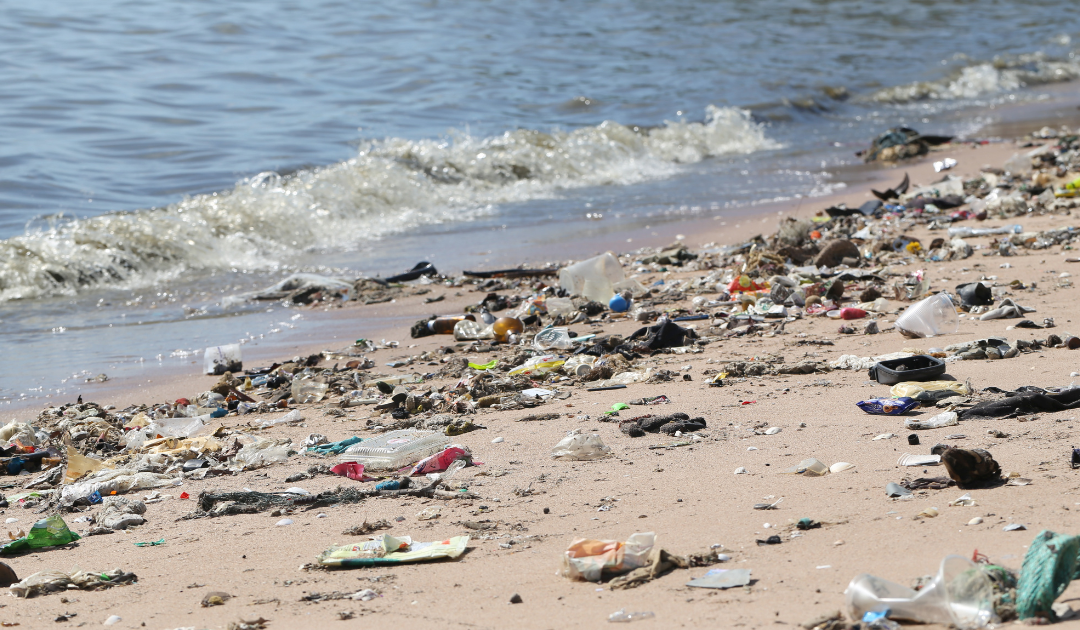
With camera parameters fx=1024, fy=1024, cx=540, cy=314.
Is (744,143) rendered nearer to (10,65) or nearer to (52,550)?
(10,65)

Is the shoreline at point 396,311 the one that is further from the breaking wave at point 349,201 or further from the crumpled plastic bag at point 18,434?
the breaking wave at point 349,201

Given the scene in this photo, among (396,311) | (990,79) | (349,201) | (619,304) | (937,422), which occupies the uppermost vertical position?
(990,79)

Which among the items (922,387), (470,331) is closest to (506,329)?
(470,331)

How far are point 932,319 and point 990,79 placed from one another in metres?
18.7

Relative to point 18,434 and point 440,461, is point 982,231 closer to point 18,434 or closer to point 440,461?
point 440,461

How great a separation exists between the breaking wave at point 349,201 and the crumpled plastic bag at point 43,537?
19.4 feet

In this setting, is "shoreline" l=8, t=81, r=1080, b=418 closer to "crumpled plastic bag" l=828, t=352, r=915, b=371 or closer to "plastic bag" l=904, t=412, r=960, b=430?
"crumpled plastic bag" l=828, t=352, r=915, b=371

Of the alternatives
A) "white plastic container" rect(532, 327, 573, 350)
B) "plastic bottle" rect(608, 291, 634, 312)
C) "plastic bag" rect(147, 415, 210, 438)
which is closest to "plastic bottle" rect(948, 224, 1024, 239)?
"plastic bottle" rect(608, 291, 634, 312)

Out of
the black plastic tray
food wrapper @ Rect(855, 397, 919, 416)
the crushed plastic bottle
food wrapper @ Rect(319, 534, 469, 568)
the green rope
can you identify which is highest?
the green rope

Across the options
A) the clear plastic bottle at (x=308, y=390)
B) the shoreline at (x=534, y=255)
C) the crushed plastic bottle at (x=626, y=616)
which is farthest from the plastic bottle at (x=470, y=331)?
the crushed plastic bottle at (x=626, y=616)

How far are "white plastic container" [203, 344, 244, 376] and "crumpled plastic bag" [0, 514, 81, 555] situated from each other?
261 cm

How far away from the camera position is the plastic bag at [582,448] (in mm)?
3910

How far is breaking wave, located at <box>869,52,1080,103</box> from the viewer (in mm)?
20266

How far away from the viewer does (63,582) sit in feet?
9.87
